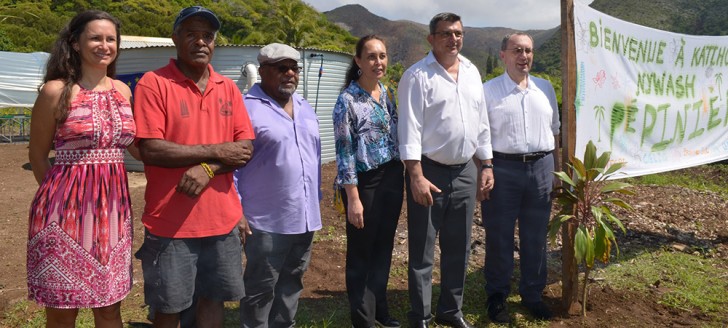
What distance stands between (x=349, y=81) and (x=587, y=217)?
1845mm

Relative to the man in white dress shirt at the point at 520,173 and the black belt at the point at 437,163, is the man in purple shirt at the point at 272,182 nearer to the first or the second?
the black belt at the point at 437,163

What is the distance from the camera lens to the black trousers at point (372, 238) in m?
3.33

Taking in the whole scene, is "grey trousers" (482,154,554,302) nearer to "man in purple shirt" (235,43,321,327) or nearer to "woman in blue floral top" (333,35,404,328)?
"woman in blue floral top" (333,35,404,328)

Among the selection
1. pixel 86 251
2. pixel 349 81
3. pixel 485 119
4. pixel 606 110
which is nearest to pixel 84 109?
pixel 86 251

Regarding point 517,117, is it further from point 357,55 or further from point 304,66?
point 304,66

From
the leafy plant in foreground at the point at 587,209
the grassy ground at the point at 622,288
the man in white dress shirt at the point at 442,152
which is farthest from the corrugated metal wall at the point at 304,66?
the leafy plant in foreground at the point at 587,209

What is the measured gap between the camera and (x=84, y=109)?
2342 millimetres

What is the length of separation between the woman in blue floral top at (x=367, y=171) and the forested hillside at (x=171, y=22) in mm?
35571

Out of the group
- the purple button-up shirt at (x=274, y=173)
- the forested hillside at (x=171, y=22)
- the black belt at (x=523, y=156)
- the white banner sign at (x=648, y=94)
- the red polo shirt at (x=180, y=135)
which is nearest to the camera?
the red polo shirt at (x=180, y=135)

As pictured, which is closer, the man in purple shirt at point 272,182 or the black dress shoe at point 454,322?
the man in purple shirt at point 272,182

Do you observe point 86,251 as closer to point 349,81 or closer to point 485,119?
point 349,81

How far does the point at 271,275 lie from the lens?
289 cm

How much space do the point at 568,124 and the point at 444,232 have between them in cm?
122

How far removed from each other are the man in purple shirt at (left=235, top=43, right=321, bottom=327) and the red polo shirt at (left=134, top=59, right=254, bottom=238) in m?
0.24
